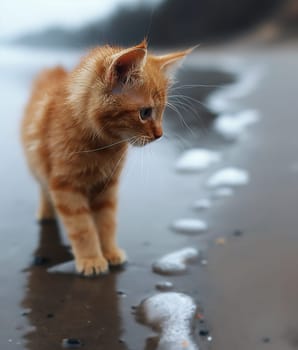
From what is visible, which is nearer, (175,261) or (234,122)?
(175,261)

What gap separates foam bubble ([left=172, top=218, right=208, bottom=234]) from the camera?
2.30 metres

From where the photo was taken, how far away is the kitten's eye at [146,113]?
179 centimetres

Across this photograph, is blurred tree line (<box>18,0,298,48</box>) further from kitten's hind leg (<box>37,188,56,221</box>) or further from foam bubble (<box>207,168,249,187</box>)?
kitten's hind leg (<box>37,188,56,221</box>)

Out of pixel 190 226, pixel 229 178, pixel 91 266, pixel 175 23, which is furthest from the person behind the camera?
pixel 175 23

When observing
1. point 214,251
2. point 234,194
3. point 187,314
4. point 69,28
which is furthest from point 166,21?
point 187,314

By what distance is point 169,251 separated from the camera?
2141 mm

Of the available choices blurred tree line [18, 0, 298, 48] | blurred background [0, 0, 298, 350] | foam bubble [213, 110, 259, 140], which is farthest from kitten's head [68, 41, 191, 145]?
blurred tree line [18, 0, 298, 48]

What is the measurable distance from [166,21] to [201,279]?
5.17 m

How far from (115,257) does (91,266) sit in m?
0.11

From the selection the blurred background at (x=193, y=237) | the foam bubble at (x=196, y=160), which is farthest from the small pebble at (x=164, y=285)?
the foam bubble at (x=196, y=160)

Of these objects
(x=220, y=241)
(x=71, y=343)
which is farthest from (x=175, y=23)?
(x=71, y=343)

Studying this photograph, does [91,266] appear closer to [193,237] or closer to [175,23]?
[193,237]

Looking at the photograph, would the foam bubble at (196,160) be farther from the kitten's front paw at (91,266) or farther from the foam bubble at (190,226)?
the kitten's front paw at (91,266)

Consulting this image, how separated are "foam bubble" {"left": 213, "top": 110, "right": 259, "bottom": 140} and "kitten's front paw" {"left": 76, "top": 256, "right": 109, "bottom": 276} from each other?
5.30 ft
